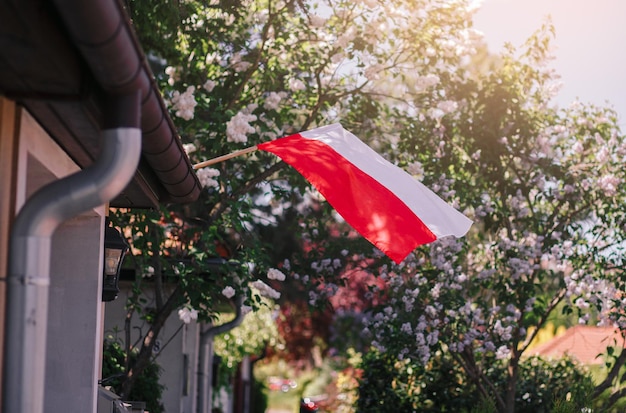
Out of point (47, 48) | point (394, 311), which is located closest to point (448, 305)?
point (394, 311)

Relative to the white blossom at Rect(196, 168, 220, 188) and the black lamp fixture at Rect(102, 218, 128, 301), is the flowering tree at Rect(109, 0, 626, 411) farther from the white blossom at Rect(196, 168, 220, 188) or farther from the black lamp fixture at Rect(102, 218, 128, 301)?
the black lamp fixture at Rect(102, 218, 128, 301)

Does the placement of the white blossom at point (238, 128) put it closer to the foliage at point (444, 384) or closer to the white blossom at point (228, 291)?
the white blossom at point (228, 291)

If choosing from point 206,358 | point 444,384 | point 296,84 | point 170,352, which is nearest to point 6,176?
point 296,84

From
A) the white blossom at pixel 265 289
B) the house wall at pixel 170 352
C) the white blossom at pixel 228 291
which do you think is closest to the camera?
the white blossom at pixel 228 291

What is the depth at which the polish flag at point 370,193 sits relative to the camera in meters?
7.05

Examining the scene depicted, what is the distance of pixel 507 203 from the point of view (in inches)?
549

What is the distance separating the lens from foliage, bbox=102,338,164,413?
11.8m

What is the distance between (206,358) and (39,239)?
13005 millimetres

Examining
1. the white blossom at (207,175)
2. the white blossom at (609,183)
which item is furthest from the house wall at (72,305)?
the white blossom at (609,183)

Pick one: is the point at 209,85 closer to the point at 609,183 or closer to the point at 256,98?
the point at 256,98

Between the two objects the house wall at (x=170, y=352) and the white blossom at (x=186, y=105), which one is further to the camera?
the house wall at (x=170, y=352)

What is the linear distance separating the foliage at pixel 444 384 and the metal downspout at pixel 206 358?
2671 millimetres

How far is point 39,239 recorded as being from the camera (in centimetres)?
434

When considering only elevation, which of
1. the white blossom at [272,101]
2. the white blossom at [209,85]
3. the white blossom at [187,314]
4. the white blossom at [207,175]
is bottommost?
the white blossom at [187,314]
